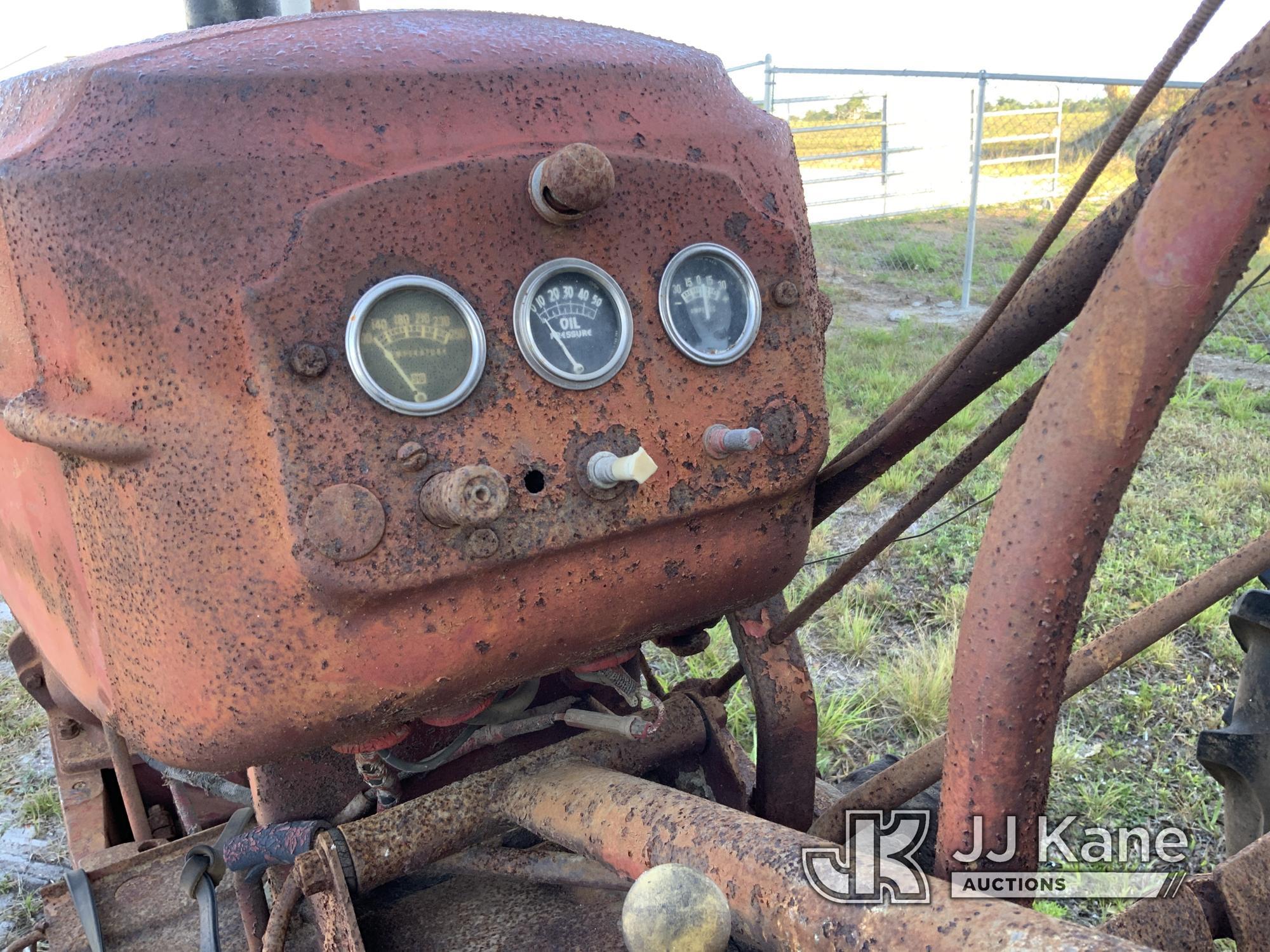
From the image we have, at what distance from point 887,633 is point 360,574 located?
2420 mm

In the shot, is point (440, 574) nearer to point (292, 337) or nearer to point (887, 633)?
point (292, 337)

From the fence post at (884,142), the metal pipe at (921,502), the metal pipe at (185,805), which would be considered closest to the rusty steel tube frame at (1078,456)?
the metal pipe at (921,502)

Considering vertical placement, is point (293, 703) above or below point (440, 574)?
below

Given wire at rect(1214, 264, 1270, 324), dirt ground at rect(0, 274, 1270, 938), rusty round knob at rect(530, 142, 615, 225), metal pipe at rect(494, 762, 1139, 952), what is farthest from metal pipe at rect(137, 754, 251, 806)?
wire at rect(1214, 264, 1270, 324)

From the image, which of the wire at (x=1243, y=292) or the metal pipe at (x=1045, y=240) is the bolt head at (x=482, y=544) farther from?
the wire at (x=1243, y=292)

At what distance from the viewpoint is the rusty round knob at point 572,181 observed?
0.97 metres

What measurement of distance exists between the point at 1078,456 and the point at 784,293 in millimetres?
475

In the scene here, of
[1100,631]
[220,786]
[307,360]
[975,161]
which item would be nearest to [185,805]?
[220,786]

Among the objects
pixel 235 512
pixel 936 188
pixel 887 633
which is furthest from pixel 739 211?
pixel 936 188

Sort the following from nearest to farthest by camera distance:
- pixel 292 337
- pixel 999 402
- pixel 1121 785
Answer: pixel 292 337 → pixel 1121 785 → pixel 999 402

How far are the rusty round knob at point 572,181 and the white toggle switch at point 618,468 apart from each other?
26 cm

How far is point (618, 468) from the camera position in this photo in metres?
1.04

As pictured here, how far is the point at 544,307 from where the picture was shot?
41.9 inches

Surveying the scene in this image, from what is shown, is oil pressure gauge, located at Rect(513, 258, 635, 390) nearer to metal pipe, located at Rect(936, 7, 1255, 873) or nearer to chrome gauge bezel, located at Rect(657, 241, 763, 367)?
chrome gauge bezel, located at Rect(657, 241, 763, 367)
